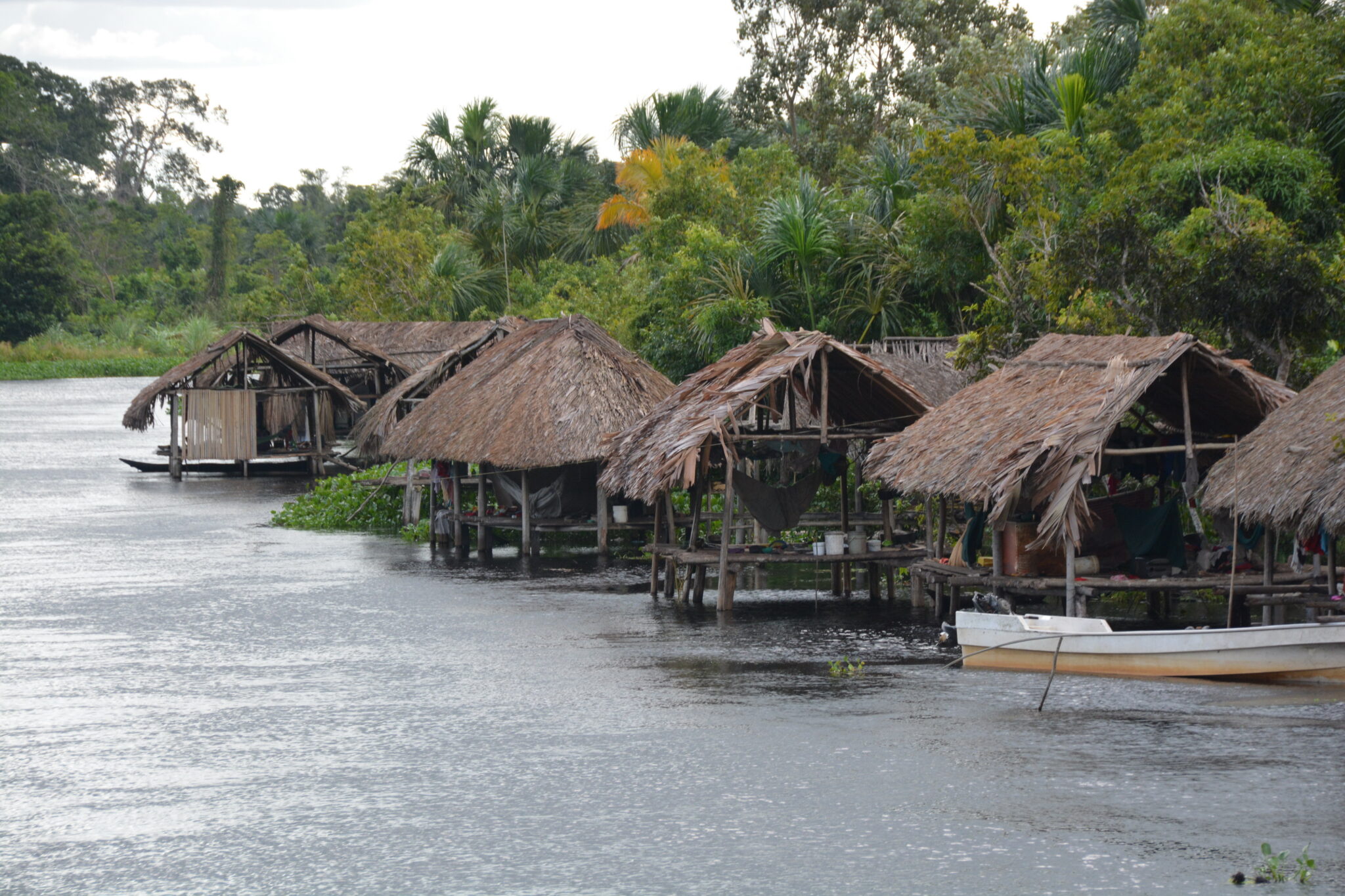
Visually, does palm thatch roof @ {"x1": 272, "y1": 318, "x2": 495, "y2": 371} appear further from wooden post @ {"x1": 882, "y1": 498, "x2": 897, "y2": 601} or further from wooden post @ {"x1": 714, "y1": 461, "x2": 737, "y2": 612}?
wooden post @ {"x1": 714, "y1": 461, "x2": 737, "y2": 612}

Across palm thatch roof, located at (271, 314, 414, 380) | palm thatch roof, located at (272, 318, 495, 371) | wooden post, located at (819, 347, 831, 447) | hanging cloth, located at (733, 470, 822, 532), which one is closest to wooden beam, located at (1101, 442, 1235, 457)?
wooden post, located at (819, 347, 831, 447)

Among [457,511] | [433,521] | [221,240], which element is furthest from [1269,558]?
[221,240]

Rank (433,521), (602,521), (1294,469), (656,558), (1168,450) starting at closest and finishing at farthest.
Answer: (1294,469) < (1168,450) < (656,558) < (602,521) < (433,521)

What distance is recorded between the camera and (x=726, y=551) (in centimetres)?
1772

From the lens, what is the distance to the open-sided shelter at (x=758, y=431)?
17734 mm

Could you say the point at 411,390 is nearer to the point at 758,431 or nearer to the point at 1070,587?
the point at 758,431

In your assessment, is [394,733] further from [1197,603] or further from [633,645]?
[1197,603]

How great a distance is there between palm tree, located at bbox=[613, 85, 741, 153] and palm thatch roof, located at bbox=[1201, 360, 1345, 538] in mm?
30745

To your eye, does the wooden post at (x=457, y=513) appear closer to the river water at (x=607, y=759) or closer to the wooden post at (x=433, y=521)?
the wooden post at (x=433, y=521)

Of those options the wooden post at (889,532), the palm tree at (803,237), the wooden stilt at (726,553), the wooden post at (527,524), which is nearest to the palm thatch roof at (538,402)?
the wooden post at (527,524)

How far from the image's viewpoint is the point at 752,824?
364 inches

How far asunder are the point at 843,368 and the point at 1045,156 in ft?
24.5

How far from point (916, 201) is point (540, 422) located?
8.86 metres

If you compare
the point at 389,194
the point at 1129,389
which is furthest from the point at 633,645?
the point at 389,194
